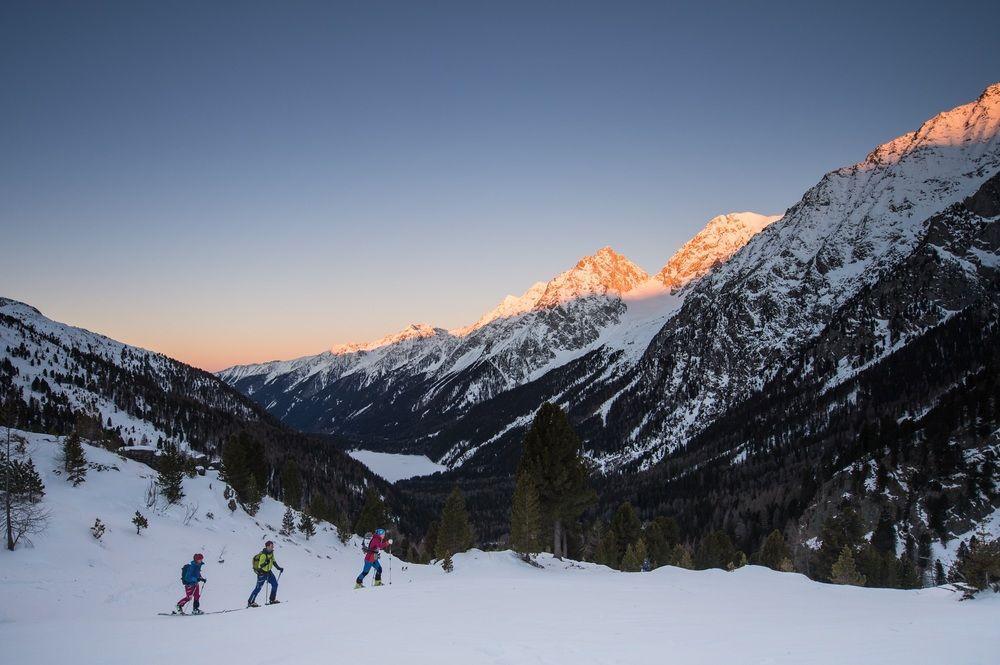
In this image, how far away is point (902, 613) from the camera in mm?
15188

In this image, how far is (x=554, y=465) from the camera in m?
43.9

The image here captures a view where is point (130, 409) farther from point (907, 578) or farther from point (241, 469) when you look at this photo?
point (907, 578)

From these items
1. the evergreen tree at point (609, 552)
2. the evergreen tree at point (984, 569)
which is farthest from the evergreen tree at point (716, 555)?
the evergreen tree at point (984, 569)

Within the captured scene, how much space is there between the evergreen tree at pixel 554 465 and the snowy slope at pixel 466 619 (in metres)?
15.5

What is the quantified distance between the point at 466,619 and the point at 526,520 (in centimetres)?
2729

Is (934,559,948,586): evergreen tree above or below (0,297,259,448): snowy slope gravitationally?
below

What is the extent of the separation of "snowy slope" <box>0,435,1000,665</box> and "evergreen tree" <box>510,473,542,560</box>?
Answer: 13.9m

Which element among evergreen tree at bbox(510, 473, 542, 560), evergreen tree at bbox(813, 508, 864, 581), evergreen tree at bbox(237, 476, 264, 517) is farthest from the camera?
evergreen tree at bbox(813, 508, 864, 581)

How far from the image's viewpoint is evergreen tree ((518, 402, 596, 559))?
43.9 meters

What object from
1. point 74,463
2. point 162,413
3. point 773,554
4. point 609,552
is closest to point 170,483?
point 74,463

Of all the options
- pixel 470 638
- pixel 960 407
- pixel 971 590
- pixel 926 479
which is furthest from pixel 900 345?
pixel 470 638

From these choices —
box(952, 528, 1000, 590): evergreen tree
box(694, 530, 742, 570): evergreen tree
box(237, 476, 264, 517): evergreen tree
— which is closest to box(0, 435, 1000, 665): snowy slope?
box(952, 528, 1000, 590): evergreen tree

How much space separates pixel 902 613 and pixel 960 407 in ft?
390

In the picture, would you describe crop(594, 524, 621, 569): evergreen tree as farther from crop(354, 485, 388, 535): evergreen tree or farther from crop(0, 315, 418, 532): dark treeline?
crop(0, 315, 418, 532): dark treeline
